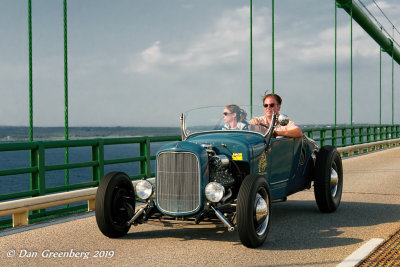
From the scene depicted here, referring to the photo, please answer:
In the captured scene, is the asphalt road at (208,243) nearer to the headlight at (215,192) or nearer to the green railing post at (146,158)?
the headlight at (215,192)

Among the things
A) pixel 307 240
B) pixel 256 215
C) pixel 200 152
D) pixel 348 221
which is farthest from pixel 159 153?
pixel 348 221

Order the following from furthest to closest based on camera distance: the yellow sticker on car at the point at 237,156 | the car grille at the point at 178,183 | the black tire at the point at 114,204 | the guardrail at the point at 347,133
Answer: the guardrail at the point at 347,133
the yellow sticker on car at the point at 237,156
the black tire at the point at 114,204
the car grille at the point at 178,183

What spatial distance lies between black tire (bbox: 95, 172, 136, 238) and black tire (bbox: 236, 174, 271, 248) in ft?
4.55

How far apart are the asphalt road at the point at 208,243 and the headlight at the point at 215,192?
425mm

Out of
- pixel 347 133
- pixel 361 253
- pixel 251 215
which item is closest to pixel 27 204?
pixel 251 215

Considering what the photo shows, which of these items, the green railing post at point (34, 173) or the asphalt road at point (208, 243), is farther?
the green railing post at point (34, 173)

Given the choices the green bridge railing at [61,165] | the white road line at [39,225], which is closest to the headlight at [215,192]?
the white road line at [39,225]

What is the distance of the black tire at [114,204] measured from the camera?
6043mm

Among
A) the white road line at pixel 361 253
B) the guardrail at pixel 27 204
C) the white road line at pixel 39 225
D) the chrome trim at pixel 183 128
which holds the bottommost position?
the white road line at pixel 39 225

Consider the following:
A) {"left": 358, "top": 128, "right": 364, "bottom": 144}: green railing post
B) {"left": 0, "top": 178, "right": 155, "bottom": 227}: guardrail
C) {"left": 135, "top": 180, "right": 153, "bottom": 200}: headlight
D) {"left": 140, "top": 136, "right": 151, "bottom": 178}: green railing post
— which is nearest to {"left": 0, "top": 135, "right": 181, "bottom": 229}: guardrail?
{"left": 0, "top": 178, "right": 155, "bottom": 227}: guardrail

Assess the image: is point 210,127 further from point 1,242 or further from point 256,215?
point 1,242

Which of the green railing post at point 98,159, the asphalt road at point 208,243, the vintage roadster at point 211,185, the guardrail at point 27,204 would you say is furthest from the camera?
the green railing post at point 98,159

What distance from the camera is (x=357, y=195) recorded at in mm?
9820

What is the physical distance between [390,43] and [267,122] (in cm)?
4509
